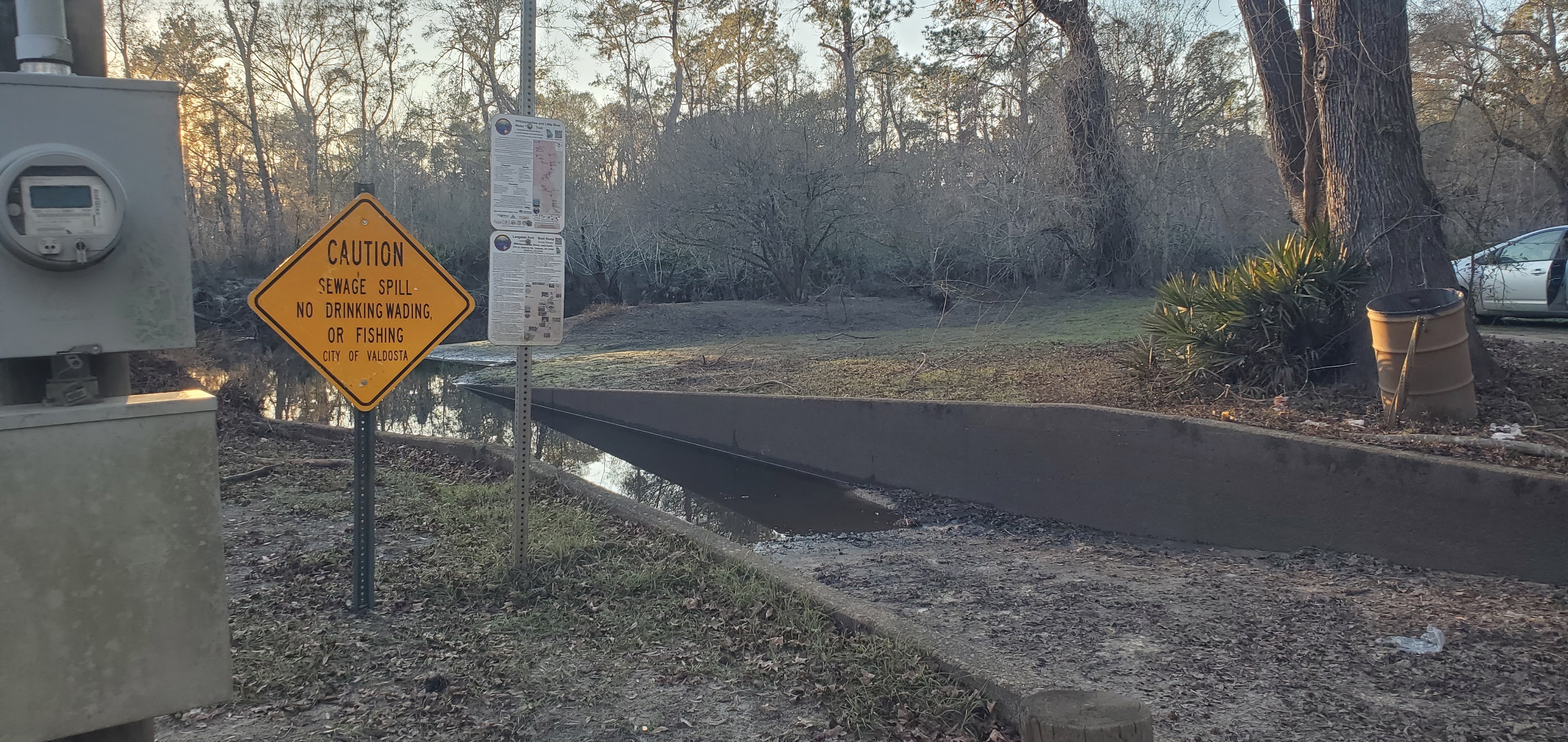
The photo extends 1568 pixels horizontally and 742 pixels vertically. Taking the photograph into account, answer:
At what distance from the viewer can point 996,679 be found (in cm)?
386

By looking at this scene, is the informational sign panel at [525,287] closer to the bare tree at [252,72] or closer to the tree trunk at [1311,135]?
the tree trunk at [1311,135]

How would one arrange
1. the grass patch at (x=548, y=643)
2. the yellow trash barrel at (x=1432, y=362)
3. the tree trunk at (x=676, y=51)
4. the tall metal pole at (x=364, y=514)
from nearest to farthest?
the grass patch at (x=548, y=643) → the tall metal pole at (x=364, y=514) → the yellow trash barrel at (x=1432, y=362) → the tree trunk at (x=676, y=51)

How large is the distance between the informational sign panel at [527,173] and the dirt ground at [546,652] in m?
1.94

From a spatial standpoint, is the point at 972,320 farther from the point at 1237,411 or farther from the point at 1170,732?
the point at 1170,732

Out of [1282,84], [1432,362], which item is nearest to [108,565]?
[1432,362]

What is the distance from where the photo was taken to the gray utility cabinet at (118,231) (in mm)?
2492

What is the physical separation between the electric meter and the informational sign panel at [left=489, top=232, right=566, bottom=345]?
2648 mm

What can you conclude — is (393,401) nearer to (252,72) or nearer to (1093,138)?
(1093,138)

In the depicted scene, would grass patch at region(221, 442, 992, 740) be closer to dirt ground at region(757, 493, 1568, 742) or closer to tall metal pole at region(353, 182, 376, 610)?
tall metal pole at region(353, 182, 376, 610)

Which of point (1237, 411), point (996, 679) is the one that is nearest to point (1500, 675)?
point (996, 679)

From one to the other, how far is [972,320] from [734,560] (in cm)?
1647

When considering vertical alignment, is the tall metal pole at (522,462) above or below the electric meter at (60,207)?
below

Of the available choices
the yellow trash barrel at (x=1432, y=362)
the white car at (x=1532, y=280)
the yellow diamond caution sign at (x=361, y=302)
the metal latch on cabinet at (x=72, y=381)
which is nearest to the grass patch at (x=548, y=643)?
the yellow diamond caution sign at (x=361, y=302)

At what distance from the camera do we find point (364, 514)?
5047 mm
